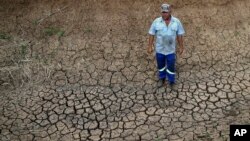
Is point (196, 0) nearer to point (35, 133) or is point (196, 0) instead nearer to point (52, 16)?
point (52, 16)

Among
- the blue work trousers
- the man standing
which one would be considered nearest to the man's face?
the man standing

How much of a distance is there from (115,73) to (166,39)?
3.87ft

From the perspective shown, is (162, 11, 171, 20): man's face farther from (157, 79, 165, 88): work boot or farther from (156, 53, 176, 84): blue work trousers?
(157, 79, 165, 88): work boot

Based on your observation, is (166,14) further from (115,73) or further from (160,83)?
(115,73)

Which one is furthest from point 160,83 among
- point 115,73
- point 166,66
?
point 115,73

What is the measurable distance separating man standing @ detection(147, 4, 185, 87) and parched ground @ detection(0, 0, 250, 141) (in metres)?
0.30

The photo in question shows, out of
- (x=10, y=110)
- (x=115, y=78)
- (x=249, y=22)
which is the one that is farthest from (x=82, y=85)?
(x=249, y=22)

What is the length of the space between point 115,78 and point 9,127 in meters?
1.82

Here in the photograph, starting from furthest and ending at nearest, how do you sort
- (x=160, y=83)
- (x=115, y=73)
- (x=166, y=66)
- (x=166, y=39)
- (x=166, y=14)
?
(x=115, y=73), (x=160, y=83), (x=166, y=66), (x=166, y=39), (x=166, y=14)

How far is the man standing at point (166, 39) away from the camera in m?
6.30

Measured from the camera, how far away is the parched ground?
20.2 feet

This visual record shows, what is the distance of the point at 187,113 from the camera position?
6.32 meters

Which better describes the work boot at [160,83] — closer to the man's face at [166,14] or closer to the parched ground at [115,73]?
the parched ground at [115,73]

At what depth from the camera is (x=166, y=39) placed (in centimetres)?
642
